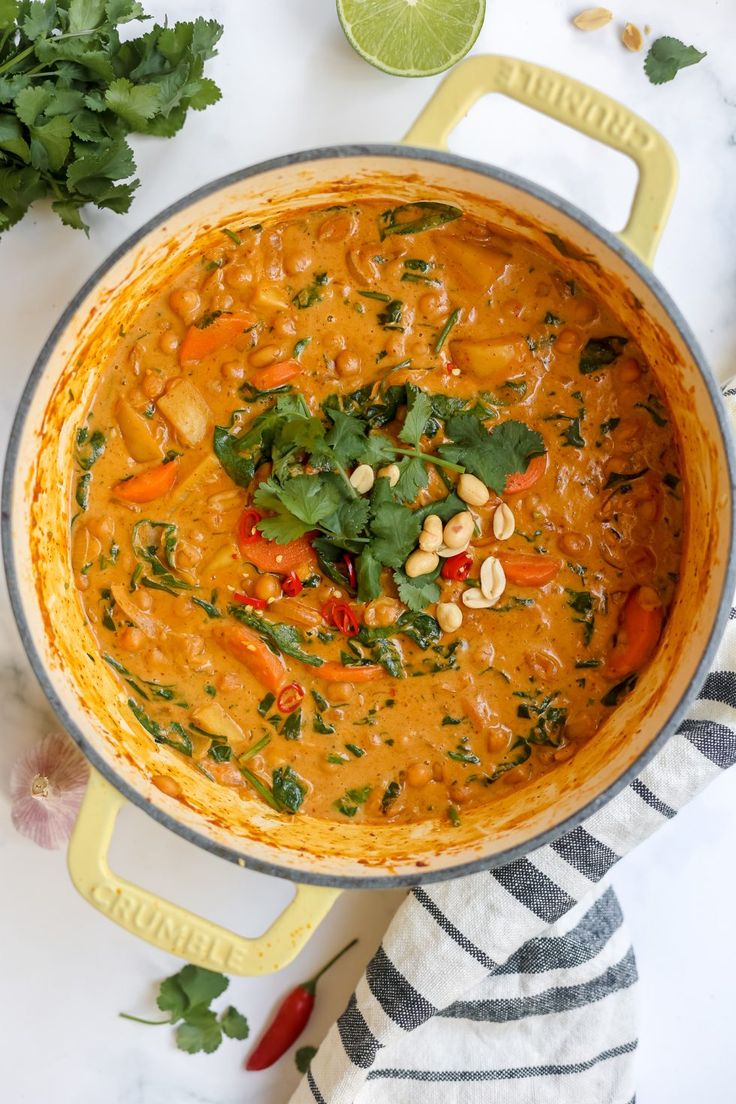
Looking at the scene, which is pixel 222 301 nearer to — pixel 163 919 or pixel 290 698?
pixel 290 698

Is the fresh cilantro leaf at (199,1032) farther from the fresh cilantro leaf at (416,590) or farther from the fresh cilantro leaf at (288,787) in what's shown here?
the fresh cilantro leaf at (416,590)

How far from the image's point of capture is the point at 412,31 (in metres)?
2.77

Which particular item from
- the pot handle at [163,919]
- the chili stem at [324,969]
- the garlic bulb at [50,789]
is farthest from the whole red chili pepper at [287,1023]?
the garlic bulb at [50,789]

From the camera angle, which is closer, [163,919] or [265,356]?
[163,919]

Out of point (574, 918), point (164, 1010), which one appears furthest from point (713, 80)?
point (164, 1010)

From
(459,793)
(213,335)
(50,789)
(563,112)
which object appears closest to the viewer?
(563,112)

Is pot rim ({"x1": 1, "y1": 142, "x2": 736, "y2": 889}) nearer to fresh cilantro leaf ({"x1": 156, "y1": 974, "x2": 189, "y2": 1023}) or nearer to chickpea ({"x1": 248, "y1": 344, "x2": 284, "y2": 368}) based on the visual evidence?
chickpea ({"x1": 248, "y1": 344, "x2": 284, "y2": 368})

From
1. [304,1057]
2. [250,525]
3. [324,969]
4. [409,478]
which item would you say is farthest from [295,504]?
[304,1057]

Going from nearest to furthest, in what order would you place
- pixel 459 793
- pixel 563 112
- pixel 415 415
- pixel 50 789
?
pixel 563 112 → pixel 415 415 → pixel 459 793 → pixel 50 789

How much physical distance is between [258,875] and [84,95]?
2215mm

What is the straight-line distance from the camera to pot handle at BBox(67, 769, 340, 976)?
8.06 ft

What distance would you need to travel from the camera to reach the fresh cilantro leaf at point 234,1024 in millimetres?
3135

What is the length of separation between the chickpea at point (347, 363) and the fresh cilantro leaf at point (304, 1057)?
6.76 feet

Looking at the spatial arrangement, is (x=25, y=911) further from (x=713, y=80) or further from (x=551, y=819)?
(x=713, y=80)
